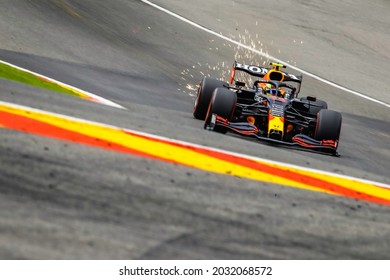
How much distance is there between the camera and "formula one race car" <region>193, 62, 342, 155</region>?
10.8m

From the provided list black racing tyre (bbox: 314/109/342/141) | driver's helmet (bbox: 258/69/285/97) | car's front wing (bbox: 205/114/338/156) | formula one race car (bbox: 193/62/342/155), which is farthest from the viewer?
driver's helmet (bbox: 258/69/285/97)

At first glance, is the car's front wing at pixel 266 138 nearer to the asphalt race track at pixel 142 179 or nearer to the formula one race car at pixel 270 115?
the formula one race car at pixel 270 115

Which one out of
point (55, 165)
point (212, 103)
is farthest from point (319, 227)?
point (212, 103)

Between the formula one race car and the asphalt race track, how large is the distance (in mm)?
393

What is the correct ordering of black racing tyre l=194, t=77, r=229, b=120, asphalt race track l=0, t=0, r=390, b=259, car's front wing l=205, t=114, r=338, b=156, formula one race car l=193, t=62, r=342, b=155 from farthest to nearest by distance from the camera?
black racing tyre l=194, t=77, r=229, b=120, formula one race car l=193, t=62, r=342, b=155, car's front wing l=205, t=114, r=338, b=156, asphalt race track l=0, t=0, r=390, b=259

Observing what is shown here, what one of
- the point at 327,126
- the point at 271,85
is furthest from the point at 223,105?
the point at 271,85

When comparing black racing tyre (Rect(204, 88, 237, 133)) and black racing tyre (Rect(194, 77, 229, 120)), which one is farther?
black racing tyre (Rect(194, 77, 229, 120))

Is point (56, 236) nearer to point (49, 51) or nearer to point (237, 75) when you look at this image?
point (49, 51)

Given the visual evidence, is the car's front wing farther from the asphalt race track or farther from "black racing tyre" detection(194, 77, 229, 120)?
"black racing tyre" detection(194, 77, 229, 120)

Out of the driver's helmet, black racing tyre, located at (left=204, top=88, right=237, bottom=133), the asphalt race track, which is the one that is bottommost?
the asphalt race track

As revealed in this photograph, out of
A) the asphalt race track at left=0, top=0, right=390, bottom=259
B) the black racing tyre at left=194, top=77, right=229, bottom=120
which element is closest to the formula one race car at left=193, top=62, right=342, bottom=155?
the black racing tyre at left=194, top=77, right=229, bottom=120

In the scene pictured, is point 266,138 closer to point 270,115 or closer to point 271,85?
point 270,115

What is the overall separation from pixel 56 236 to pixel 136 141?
8.86 ft

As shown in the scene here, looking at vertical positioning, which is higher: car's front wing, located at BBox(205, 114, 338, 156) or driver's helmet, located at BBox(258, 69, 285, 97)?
driver's helmet, located at BBox(258, 69, 285, 97)
